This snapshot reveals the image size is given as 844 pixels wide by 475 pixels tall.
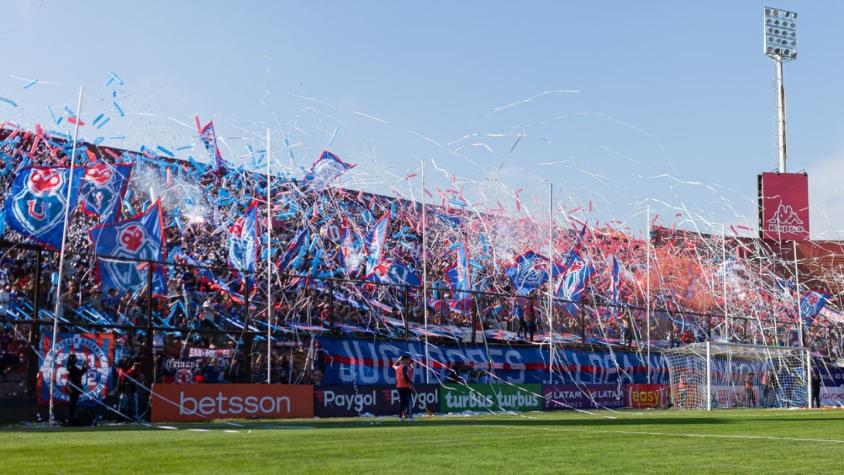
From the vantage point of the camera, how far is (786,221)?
70375 mm

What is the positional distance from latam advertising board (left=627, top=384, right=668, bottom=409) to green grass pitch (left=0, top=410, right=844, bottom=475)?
1980cm

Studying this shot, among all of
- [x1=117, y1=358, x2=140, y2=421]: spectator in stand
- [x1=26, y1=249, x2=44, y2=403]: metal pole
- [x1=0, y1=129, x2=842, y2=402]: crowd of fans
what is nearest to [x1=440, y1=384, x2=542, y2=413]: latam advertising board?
[x1=0, y1=129, x2=842, y2=402]: crowd of fans

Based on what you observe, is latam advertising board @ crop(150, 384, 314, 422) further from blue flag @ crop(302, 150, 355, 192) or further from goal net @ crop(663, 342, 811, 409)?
goal net @ crop(663, 342, 811, 409)

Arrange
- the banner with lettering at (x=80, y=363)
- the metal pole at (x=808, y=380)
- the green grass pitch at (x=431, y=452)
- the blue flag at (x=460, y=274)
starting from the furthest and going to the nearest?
the metal pole at (x=808, y=380) → the blue flag at (x=460, y=274) → the banner with lettering at (x=80, y=363) → the green grass pitch at (x=431, y=452)

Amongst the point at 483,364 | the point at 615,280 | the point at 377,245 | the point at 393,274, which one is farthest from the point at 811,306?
the point at 377,245

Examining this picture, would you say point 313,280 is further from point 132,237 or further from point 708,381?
point 708,381

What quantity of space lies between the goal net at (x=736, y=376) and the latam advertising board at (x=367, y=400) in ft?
39.7

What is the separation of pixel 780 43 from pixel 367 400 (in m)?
59.6

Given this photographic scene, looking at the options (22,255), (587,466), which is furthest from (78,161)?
(587,466)

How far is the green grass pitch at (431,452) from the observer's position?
10117 mm

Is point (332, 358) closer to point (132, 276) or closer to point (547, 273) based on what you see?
point (132, 276)

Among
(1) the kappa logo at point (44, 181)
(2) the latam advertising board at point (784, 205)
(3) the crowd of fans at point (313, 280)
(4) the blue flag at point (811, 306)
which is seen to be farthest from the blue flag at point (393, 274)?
(2) the latam advertising board at point (784, 205)

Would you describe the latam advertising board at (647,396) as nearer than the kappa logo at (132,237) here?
No

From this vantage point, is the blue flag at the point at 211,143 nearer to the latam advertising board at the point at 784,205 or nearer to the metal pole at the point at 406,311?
the metal pole at the point at 406,311
